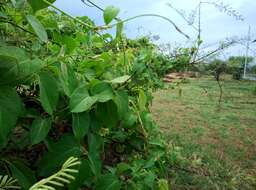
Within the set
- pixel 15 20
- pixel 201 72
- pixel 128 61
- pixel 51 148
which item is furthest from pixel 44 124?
pixel 201 72

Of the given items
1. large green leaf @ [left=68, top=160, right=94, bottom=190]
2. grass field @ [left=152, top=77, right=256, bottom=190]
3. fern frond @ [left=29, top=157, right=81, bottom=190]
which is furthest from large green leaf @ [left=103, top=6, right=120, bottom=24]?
grass field @ [left=152, top=77, right=256, bottom=190]

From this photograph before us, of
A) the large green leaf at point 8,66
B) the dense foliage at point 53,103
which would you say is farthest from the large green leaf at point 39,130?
the large green leaf at point 8,66

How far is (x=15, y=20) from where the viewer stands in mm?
593

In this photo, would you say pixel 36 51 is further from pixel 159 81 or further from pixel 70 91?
pixel 159 81

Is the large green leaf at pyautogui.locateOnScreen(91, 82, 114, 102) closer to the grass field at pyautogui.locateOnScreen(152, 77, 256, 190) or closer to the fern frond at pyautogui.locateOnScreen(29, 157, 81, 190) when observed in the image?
the fern frond at pyautogui.locateOnScreen(29, 157, 81, 190)

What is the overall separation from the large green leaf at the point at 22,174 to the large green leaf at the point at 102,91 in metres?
0.14

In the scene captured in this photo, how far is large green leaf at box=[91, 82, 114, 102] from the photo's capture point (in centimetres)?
56

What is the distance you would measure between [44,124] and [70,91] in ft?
0.20

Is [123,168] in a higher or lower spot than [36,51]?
lower

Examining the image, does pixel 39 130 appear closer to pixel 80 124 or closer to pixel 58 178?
pixel 80 124

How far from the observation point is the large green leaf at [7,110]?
44 cm

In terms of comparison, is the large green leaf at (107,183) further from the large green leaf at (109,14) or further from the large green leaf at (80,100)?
the large green leaf at (109,14)

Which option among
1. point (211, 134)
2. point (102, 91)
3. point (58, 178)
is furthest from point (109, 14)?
point (211, 134)

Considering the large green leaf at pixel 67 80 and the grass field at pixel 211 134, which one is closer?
the large green leaf at pixel 67 80
